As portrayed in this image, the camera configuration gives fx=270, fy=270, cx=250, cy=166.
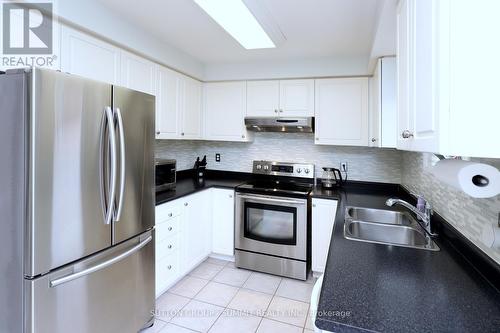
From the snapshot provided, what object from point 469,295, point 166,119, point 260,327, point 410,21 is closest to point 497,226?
point 469,295

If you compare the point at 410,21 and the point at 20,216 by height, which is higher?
the point at 410,21

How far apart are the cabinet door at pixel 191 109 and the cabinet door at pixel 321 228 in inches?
63.3

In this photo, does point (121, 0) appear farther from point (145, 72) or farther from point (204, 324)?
point (204, 324)

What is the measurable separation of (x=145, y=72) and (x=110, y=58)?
39cm

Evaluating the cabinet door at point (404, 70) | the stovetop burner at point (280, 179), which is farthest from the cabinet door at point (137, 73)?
the cabinet door at point (404, 70)

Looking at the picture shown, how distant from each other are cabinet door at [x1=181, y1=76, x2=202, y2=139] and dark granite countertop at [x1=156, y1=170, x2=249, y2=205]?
548mm

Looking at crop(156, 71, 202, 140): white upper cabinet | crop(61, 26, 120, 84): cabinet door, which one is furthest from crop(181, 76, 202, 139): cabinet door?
crop(61, 26, 120, 84): cabinet door

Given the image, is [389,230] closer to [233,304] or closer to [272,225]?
[272,225]

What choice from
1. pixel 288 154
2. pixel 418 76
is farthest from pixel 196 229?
pixel 418 76

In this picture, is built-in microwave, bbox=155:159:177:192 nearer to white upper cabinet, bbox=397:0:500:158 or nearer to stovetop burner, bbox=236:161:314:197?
stovetop burner, bbox=236:161:314:197

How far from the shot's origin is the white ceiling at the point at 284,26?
1.86m

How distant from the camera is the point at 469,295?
933 millimetres

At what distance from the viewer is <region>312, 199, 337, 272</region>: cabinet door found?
263 cm

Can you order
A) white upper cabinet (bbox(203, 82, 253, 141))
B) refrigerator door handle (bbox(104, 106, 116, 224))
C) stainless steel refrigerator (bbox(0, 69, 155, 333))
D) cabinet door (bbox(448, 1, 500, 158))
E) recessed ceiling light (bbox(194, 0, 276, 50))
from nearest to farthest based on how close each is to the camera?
1. cabinet door (bbox(448, 1, 500, 158))
2. stainless steel refrigerator (bbox(0, 69, 155, 333))
3. refrigerator door handle (bbox(104, 106, 116, 224))
4. recessed ceiling light (bbox(194, 0, 276, 50))
5. white upper cabinet (bbox(203, 82, 253, 141))
